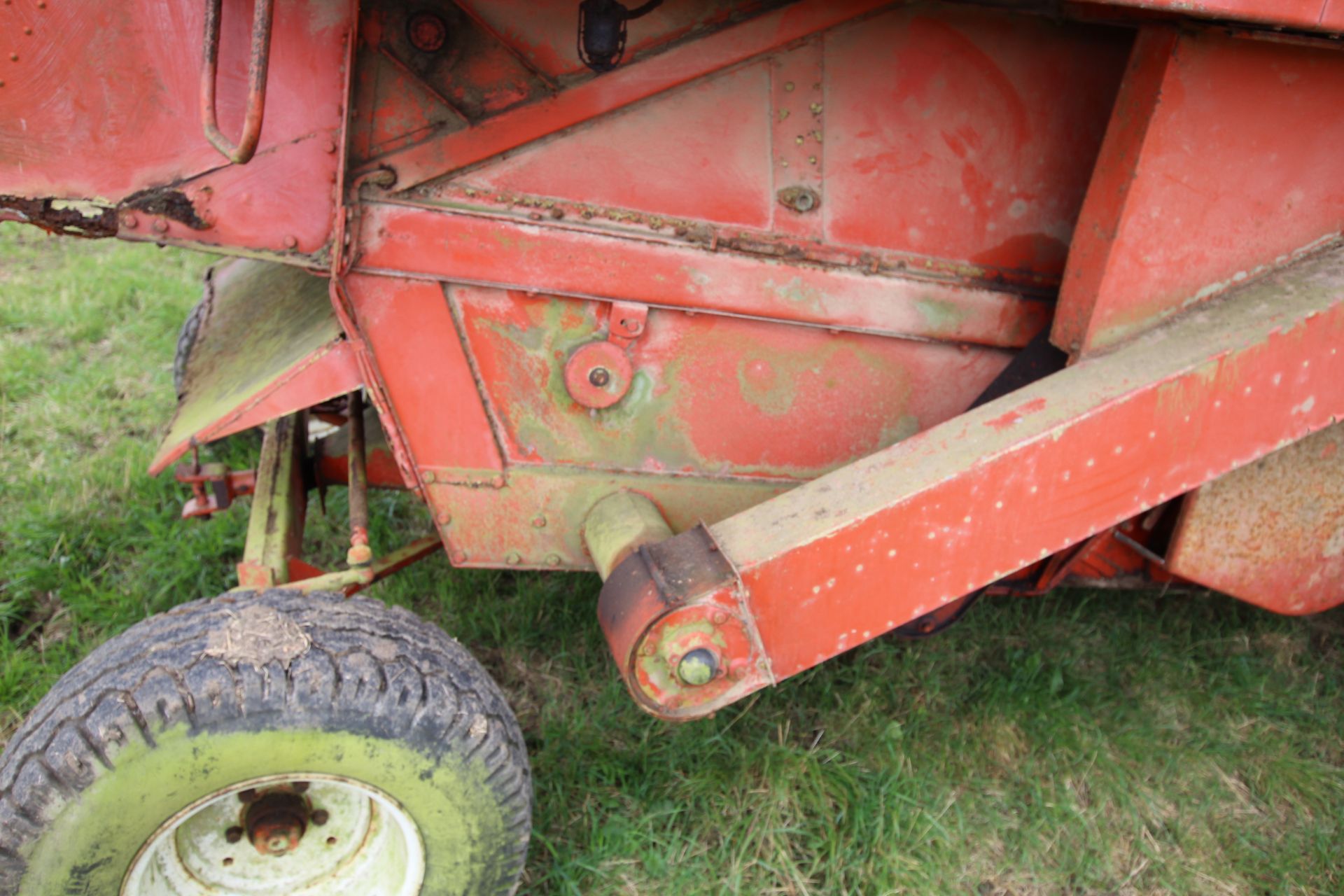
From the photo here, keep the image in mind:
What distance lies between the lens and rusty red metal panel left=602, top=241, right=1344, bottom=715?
1867 mm

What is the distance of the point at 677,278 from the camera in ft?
6.91

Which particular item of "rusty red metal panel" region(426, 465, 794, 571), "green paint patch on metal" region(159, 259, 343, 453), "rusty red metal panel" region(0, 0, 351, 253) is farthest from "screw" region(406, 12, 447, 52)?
"rusty red metal panel" region(426, 465, 794, 571)

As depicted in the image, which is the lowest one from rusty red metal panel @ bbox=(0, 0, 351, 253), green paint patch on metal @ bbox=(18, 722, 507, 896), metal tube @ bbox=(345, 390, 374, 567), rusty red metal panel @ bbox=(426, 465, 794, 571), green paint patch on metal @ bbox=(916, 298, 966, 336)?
green paint patch on metal @ bbox=(18, 722, 507, 896)

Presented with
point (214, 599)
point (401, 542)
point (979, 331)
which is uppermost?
point (979, 331)

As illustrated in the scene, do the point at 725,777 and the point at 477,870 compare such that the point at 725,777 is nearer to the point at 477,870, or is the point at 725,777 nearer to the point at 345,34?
the point at 477,870

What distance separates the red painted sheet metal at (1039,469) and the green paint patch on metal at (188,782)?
0.68m

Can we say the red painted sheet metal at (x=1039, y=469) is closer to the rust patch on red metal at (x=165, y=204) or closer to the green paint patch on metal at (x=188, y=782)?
the green paint patch on metal at (x=188, y=782)

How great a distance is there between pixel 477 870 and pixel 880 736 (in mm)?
1169

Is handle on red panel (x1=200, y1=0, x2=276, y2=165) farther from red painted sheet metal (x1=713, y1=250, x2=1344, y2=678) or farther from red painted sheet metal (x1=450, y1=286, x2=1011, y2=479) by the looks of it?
red painted sheet metal (x1=713, y1=250, x2=1344, y2=678)

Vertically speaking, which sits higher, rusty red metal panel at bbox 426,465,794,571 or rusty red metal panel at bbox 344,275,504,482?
rusty red metal panel at bbox 344,275,504,482

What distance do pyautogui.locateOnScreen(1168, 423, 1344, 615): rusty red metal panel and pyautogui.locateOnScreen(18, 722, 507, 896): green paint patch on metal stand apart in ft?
5.47

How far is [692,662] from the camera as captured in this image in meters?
1.85

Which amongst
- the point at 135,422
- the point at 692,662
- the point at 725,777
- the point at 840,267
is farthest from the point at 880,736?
the point at 135,422

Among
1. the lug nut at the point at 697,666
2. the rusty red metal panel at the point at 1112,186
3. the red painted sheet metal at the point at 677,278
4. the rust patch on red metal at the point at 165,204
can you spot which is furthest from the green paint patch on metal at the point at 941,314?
the rust patch on red metal at the point at 165,204
